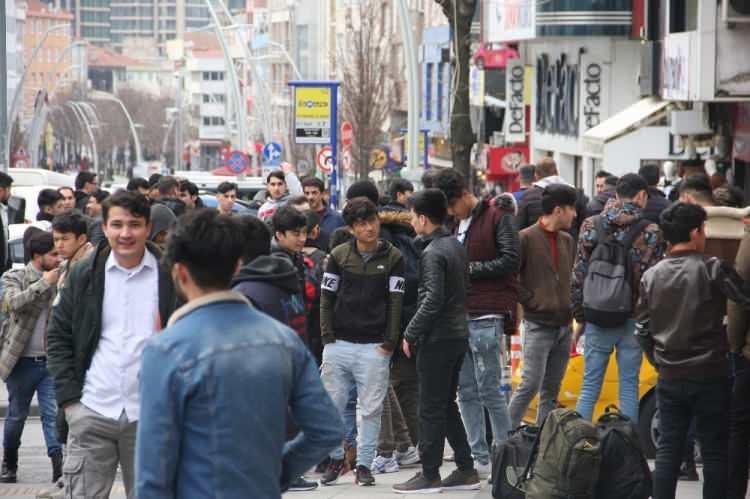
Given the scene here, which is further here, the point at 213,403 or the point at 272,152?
the point at 272,152

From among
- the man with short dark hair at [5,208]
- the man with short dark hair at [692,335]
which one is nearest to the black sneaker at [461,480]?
the man with short dark hair at [692,335]

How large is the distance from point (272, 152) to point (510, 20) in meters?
7.42

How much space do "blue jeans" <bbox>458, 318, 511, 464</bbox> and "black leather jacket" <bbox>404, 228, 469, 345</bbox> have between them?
49 cm

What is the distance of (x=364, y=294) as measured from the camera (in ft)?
33.6

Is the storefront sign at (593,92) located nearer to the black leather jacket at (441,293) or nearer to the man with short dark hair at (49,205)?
the man with short dark hair at (49,205)

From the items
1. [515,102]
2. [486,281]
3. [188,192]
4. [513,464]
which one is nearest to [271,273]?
[513,464]

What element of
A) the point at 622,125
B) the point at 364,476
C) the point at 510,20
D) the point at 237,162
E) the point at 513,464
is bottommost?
the point at 364,476

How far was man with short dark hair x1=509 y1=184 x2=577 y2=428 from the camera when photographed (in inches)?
417

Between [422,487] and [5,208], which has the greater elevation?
[5,208]

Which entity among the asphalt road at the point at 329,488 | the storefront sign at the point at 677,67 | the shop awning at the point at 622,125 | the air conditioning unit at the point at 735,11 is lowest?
the asphalt road at the point at 329,488

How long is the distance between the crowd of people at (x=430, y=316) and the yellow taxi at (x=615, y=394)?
346 mm

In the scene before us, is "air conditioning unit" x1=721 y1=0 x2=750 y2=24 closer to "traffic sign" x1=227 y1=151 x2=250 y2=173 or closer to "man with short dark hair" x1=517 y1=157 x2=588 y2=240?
"man with short dark hair" x1=517 y1=157 x2=588 y2=240

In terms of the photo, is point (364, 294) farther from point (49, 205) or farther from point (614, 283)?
point (49, 205)

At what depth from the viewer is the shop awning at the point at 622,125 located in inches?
1064
